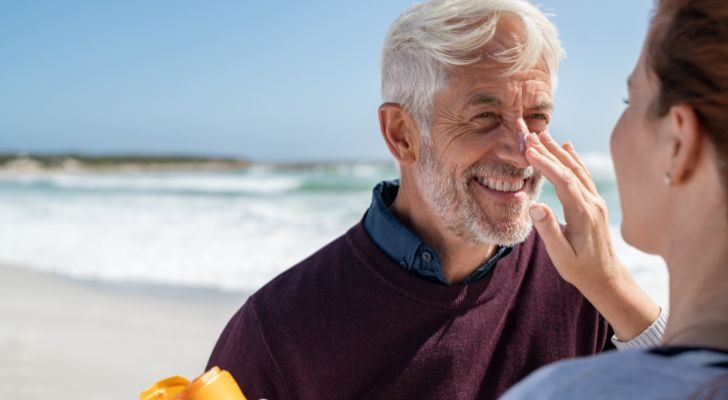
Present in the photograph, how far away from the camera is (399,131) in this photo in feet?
8.45

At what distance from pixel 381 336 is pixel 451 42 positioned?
882 mm

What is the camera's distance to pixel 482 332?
2229 mm

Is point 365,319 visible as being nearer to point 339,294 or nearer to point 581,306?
point 339,294

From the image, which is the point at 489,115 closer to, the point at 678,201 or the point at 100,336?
the point at 678,201

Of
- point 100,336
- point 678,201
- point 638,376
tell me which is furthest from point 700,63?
point 100,336

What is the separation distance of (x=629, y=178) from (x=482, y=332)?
1132 millimetres

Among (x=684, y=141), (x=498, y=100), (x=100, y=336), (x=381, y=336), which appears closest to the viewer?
(x=684, y=141)

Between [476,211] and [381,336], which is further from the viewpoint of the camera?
[476,211]

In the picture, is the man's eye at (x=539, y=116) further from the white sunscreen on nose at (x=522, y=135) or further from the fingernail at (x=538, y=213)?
the fingernail at (x=538, y=213)

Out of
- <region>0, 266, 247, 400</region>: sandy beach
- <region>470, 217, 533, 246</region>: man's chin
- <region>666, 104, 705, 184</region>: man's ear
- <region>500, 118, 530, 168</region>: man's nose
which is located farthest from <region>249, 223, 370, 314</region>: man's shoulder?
<region>0, 266, 247, 400</region>: sandy beach

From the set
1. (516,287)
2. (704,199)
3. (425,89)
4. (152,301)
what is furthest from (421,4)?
(152,301)

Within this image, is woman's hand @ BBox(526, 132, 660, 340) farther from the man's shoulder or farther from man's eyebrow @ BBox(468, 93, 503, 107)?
the man's shoulder

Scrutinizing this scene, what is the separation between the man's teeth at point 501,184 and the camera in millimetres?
2342

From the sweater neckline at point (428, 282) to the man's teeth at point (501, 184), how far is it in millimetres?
221
